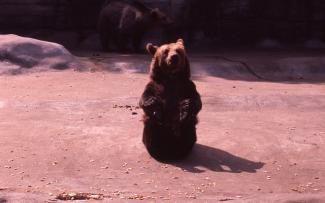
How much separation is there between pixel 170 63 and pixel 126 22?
797 cm

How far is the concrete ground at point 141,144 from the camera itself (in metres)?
5.79

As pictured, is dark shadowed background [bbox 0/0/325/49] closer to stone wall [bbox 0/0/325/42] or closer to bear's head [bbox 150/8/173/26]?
stone wall [bbox 0/0/325/42]

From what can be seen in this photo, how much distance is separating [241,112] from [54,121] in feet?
7.63

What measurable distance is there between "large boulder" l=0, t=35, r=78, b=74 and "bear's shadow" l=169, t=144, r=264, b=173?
189 inches

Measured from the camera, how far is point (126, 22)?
14.1 m

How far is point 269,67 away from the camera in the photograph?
476 inches

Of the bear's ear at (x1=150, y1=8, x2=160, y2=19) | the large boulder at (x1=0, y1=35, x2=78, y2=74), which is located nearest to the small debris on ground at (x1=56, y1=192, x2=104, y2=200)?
the large boulder at (x1=0, y1=35, x2=78, y2=74)

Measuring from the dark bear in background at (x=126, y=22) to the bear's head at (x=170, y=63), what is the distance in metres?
7.58

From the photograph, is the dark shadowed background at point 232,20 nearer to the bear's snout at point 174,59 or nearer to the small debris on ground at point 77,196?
A: the bear's snout at point 174,59

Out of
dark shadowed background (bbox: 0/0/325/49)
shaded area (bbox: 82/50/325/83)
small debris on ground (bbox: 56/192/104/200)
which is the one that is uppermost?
dark shadowed background (bbox: 0/0/325/49)

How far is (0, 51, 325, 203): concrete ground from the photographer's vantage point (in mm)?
5785

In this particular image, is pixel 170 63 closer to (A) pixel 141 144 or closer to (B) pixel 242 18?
(A) pixel 141 144

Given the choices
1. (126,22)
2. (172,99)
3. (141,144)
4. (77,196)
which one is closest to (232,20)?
(126,22)

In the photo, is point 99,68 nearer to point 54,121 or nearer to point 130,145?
point 54,121
